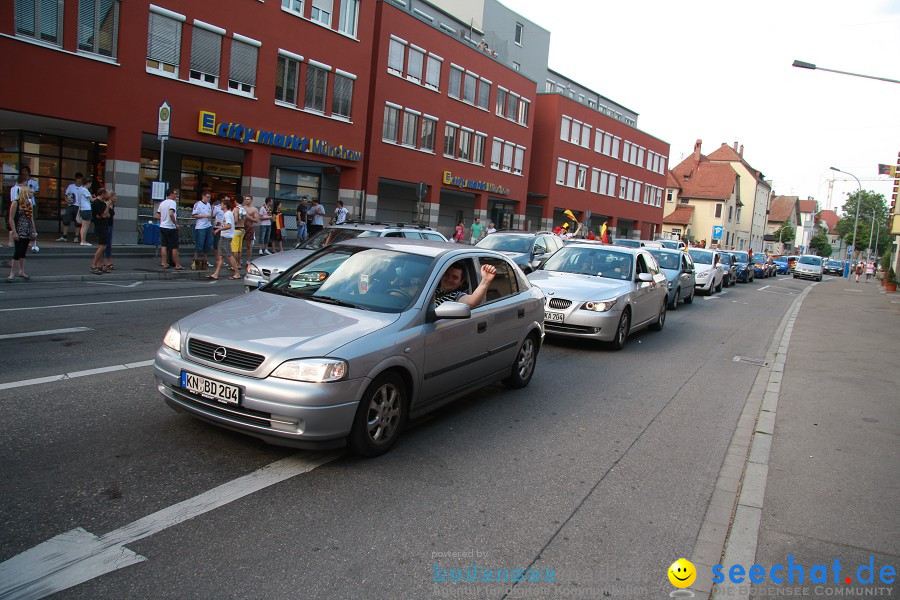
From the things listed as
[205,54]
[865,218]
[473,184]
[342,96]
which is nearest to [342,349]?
[205,54]

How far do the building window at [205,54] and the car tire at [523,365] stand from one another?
63.8 ft

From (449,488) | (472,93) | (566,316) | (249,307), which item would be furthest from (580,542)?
(472,93)

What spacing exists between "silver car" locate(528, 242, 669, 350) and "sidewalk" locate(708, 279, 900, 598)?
2.23 metres

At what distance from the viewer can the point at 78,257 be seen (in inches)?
686

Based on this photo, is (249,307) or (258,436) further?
(249,307)

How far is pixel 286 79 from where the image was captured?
25906 mm

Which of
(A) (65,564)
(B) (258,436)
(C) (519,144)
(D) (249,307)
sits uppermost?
(C) (519,144)

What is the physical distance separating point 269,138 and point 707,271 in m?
16.7

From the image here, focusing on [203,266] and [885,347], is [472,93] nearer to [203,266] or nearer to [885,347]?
[203,266]

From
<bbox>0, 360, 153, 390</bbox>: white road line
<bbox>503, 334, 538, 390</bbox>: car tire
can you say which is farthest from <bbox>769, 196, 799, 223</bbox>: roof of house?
<bbox>0, 360, 153, 390</bbox>: white road line

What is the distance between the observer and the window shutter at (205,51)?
2234cm

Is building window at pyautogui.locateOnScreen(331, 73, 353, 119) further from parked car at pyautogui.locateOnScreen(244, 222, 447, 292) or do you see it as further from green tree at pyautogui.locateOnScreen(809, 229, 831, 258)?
green tree at pyautogui.locateOnScreen(809, 229, 831, 258)

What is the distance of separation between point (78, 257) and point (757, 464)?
17184mm

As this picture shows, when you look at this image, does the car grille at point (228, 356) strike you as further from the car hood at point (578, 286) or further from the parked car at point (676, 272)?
the parked car at point (676, 272)
